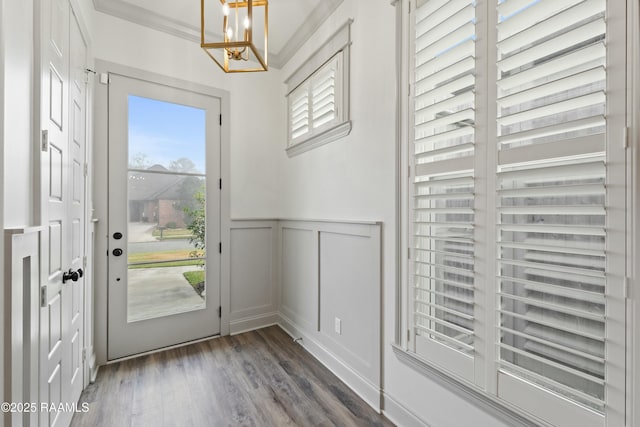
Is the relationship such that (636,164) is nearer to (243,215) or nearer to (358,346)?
(358,346)

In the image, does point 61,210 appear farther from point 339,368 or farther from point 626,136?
point 626,136

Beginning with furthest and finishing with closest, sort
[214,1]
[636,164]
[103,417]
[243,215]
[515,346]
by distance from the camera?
[243,215]
[214,1]
[103,417]
[515,346]
[636,164]

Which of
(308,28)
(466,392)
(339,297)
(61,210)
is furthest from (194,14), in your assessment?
(466,392)

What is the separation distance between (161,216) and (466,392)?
259 centimetres

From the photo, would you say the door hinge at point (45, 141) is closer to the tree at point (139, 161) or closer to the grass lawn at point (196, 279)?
the tree at point (139, 161)

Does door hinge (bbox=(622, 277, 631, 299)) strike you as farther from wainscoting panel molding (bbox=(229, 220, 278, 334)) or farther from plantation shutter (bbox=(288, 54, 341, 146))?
wainscoting panel molding (bbox=(229, 220, 278, 334))

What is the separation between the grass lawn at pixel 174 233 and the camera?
8.56 ft

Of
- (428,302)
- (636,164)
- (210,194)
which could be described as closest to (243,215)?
(210,194)

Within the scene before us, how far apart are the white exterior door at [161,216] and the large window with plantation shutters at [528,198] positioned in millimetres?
2061

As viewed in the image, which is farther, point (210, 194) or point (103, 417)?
point (210, 194)

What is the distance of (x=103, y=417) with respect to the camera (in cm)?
177

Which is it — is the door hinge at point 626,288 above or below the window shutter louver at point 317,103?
below

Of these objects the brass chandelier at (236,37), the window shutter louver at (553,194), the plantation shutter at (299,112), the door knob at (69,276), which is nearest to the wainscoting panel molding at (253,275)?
the plantation shutter at (299,112)

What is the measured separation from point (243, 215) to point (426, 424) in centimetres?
230
